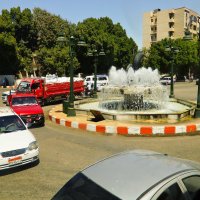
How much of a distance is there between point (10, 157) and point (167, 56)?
2509 inches

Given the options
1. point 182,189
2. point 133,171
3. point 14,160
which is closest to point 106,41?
point 14,160

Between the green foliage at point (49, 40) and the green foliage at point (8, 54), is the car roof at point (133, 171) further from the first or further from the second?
the green foliage at point (8, 54)

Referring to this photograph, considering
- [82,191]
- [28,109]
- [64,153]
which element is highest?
[82,191]

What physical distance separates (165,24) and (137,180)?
95355mm

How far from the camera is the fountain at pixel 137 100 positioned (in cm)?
1660

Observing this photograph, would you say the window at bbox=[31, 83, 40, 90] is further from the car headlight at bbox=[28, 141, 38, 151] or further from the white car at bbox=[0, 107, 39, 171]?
the car headlight at bbox=[28, 141, 38, 151]

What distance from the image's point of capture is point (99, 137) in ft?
46.6

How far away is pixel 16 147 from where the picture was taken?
364 inches

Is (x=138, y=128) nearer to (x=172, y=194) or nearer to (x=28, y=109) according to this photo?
(x=28, y=109)

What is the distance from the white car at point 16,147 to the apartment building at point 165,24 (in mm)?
84278

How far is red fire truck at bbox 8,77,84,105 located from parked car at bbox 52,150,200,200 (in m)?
22.0

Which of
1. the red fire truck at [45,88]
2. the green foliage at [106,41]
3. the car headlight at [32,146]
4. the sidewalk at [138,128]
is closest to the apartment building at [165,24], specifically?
the green foliage at [106,41]

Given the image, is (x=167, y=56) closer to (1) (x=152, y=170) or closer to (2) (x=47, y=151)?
(2) (x=47, y=151)

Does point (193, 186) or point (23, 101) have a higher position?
point (193, 186)
